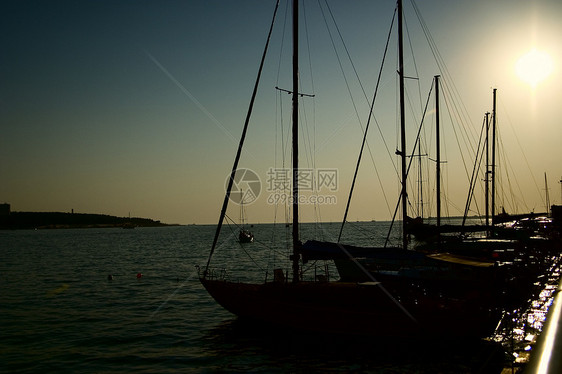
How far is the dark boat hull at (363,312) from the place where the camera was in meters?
17.2

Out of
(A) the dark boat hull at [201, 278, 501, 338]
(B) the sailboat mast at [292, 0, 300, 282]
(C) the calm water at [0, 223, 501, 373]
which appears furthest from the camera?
(B) the sailboat mast at [292, 0, 300, 282]

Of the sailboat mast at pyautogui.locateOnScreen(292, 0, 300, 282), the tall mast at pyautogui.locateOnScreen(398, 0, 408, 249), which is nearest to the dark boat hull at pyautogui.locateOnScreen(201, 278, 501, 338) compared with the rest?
the sailboat mast at pyautogui.locateOnScreen(292, 0, 300, 282)

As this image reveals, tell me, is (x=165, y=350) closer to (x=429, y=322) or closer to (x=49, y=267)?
→ (x=429, y=322)

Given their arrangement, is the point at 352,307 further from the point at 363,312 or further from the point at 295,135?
the point at 295,135

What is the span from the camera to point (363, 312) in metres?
17.6

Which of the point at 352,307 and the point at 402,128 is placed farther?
the point at 402,128

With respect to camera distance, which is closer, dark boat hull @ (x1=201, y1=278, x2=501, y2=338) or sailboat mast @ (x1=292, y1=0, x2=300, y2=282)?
dark boat hull @ (x1=201, y1=278, x2=501, y2=338)

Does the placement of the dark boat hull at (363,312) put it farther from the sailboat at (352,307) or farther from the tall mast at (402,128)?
the tall mast at (402,128)

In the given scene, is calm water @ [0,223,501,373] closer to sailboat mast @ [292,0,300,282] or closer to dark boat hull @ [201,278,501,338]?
dark boat hull @ [201,278,501,338]


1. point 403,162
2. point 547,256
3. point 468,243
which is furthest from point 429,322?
point 547,256

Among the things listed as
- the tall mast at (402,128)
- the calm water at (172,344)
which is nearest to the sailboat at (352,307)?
the calm water at (172,344)

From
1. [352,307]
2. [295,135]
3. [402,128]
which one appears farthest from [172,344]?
[402,128]

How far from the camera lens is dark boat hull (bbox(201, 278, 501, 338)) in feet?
56.3

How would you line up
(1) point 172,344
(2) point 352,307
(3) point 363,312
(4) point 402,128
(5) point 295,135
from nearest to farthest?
(3) point 363,312, (2) point 352,307, (5) point 295,135, (1) point 172,344, (4) point 402,128
